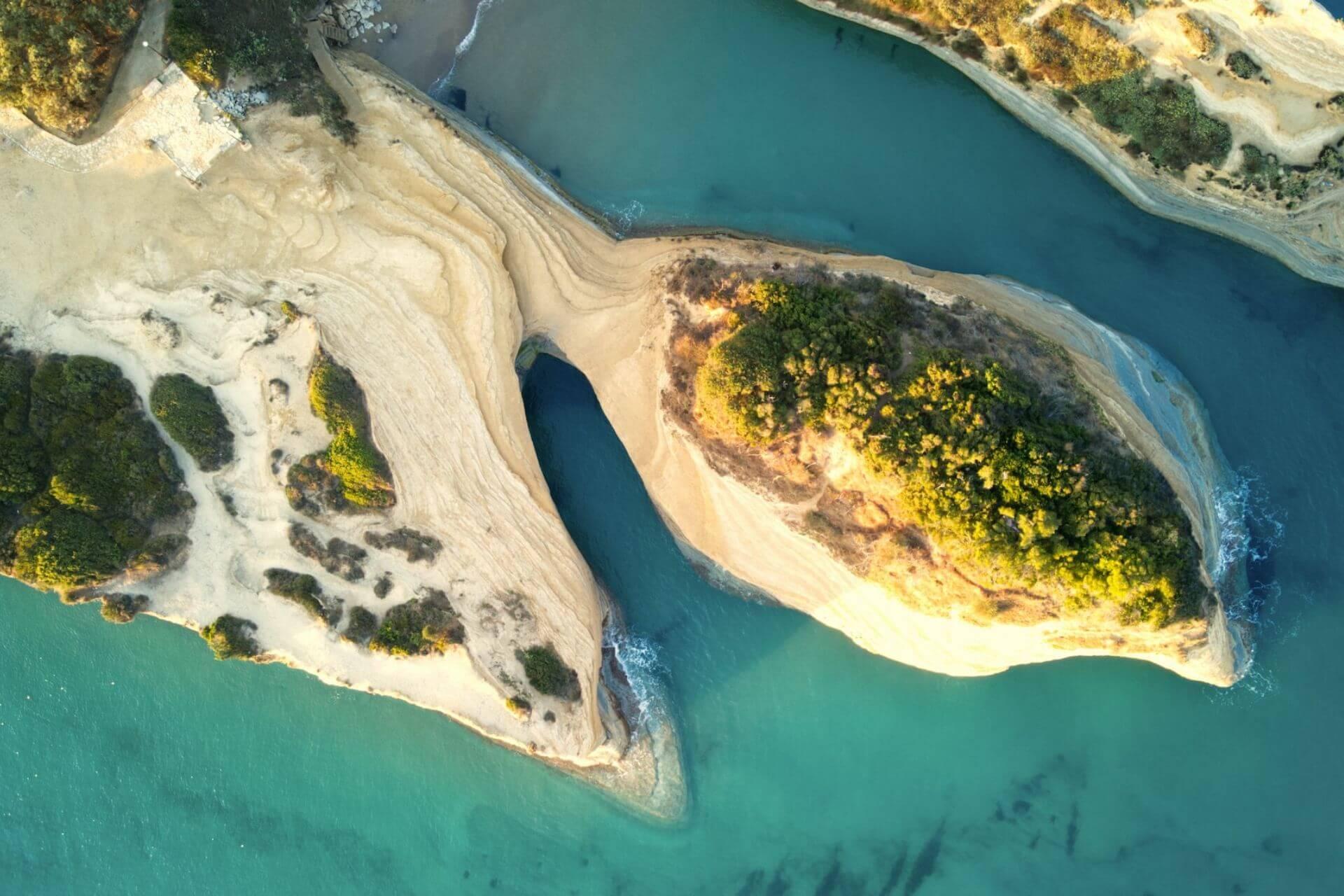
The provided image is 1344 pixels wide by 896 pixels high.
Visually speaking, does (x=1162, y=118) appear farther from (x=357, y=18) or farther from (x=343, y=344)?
(x=343, y=344)

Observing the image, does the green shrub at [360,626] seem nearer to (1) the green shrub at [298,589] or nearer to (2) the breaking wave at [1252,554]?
(1) the green shrub at [298,589]

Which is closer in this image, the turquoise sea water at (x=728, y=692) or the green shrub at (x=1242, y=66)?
the green shrub at (x=1242, y=66)

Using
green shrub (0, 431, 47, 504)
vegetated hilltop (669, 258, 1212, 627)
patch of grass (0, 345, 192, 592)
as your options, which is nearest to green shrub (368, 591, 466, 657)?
patch of grass (0, 345, 192, 592)

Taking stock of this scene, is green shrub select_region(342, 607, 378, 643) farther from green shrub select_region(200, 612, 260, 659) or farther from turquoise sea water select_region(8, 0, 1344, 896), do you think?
turquoise sea water select_region(8, 0, 1344, 896)

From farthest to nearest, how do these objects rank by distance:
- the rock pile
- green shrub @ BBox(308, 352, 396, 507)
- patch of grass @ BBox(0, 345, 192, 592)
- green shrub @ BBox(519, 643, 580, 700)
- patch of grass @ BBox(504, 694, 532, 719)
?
the rock pile → green shrub @ BBox(519, 643, 580, 700) → patch of grass @ BBox(504, 694, 532, 719) → green shrub @ BBox(308, 352, 396, 507) → patch of grass @ BBox(0, 345, 192, 592)

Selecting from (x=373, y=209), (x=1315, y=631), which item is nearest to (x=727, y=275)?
(x=373, y=209)

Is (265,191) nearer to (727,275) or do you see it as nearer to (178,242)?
(178,242)

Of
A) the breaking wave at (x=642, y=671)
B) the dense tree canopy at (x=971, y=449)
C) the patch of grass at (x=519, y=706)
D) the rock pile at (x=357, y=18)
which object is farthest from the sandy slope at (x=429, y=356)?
the dense tree canopy at (x=971, y=449)
